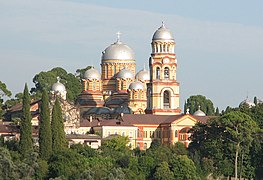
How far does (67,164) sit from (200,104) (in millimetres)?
54436

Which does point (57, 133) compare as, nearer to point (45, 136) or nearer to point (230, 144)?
point (45, 136)

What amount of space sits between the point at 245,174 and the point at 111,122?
22.9m

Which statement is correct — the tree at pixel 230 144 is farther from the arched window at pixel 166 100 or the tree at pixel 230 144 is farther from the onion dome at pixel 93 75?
the onion dome at pixel 93 75

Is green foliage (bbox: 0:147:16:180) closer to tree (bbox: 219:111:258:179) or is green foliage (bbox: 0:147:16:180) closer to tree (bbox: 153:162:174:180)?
tree (bbox: 153:162:174:180)

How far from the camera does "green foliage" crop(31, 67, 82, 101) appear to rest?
123 metres

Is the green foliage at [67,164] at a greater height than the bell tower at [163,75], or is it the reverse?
Result: the bell tower at [163,75]

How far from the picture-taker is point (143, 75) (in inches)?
4525

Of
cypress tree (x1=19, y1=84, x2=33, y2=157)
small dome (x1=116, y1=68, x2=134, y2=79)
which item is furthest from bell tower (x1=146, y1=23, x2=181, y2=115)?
cypress tree (x1=19, y1=84, x2=33, y2=157)

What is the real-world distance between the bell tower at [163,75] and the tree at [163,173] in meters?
29.8

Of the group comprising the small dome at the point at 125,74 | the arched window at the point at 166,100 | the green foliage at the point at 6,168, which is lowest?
the green foliage at the point at 6,168

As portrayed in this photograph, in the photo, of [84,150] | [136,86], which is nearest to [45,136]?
[84,150]

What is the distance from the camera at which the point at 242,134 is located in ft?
266

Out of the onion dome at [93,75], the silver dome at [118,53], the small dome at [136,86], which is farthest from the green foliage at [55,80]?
the small dome at [136,86]

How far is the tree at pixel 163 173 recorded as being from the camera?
74.1 meters
